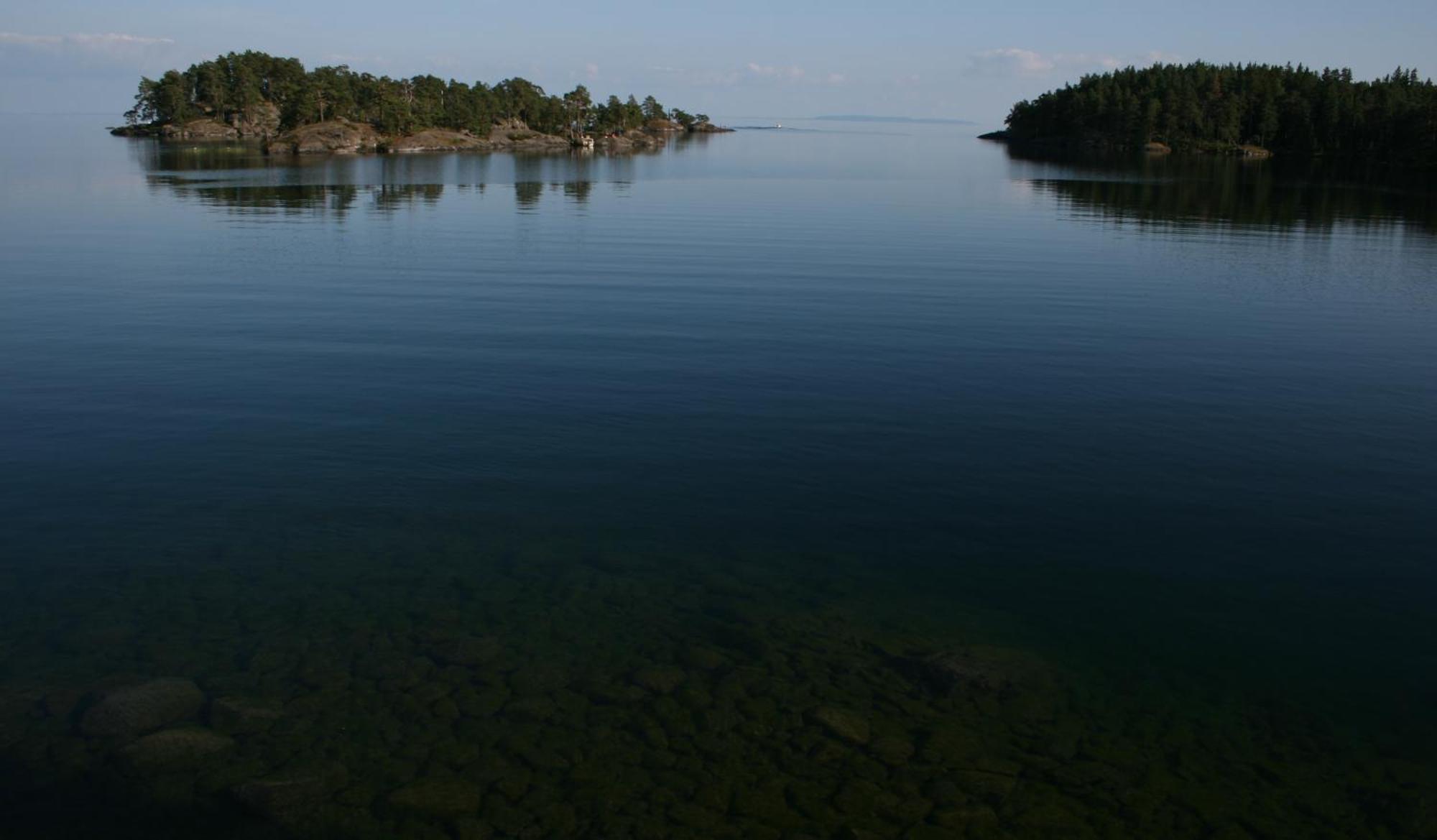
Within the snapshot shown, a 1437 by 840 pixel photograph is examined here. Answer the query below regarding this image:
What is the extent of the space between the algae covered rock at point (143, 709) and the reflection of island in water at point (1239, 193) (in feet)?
203

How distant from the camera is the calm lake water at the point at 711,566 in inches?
399

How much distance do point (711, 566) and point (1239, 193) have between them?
90433mm

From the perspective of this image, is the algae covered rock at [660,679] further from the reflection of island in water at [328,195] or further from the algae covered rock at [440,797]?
the reflection of island in water at [328,195]

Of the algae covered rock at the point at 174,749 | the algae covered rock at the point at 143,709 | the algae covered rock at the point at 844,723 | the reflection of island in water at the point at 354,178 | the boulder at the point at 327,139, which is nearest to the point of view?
the algae covered rock at the point at 174,749

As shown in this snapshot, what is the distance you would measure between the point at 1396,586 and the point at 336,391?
1981cm

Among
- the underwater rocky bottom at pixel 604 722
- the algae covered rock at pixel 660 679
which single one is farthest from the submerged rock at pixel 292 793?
the algae covered rock at pixel 660 679

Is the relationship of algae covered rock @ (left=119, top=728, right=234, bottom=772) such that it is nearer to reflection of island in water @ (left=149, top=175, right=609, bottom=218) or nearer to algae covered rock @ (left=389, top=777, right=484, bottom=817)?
algae covered rock @ (left=389, top=777, right=484, bottom=817)

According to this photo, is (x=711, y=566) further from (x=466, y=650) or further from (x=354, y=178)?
(x=354, y=178)

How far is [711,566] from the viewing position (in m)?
14.5

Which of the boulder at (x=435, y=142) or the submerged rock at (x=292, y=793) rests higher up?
the boulder at (x=435, y=142)

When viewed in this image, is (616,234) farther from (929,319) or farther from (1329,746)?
(1329,746)

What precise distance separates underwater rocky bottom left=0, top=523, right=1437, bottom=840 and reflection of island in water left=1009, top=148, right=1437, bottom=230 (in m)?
57.2

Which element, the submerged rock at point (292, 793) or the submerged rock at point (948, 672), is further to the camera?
the submerged rock at point (948, 672)

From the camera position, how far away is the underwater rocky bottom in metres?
9.71
